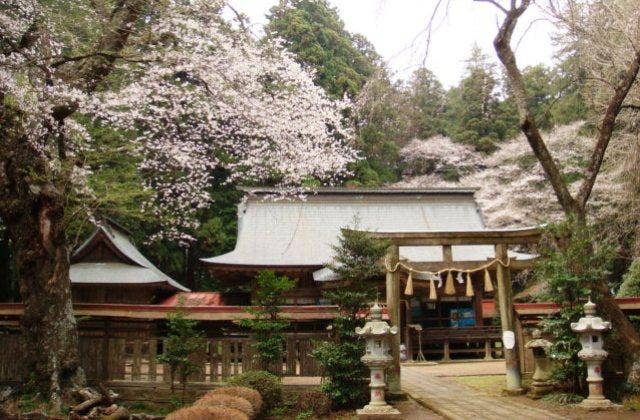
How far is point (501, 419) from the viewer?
7.41 m

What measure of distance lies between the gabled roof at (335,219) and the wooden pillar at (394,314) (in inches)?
307

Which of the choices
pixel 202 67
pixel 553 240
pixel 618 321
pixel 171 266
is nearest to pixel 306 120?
pixel 202 67

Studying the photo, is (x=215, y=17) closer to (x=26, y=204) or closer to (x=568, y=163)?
(x=26, y=204)

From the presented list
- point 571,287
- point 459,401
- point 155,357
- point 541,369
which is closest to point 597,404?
point 541,369

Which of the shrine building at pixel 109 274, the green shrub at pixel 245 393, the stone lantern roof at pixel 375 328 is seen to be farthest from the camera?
the shrine building at pixel 109 274

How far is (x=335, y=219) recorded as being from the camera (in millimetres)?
21141

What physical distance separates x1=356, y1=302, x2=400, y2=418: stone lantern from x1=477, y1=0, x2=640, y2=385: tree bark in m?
3.56

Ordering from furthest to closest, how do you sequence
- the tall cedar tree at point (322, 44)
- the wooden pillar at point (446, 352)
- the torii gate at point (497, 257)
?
the tall cedar tree at point (322, 44) < the wooden pillar at point (446, 352) < the torii gate at point (497, 257)

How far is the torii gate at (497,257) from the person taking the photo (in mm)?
9539

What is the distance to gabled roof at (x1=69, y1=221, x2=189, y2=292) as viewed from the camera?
17.8 metres

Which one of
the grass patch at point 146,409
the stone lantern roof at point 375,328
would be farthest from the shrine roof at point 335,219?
the stone lantern roof at point 375,328

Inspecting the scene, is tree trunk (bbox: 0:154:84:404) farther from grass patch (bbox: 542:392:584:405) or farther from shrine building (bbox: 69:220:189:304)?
shrine building (bbox: 69:220:189:304)

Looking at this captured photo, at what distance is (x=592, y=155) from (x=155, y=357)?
27.2ft

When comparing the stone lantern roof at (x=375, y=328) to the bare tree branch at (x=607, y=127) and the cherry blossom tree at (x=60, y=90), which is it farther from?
the cherry blossom tree at (x=60, y=90)
